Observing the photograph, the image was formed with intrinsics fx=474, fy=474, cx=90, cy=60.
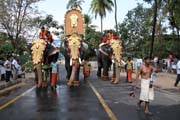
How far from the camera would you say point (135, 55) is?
51938 mm

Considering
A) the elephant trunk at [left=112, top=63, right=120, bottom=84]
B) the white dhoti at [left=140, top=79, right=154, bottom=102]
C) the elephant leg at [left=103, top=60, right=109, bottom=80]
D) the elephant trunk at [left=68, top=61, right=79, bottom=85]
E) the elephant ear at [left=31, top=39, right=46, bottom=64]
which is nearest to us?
the white dhoti at [left=140, top=79, right=154, bottom=102]

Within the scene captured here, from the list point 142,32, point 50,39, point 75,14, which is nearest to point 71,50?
point 50,39

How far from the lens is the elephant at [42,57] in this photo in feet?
75.4

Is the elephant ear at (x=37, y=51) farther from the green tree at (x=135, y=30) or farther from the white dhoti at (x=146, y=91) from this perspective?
the green tree at (x=135, y=30)

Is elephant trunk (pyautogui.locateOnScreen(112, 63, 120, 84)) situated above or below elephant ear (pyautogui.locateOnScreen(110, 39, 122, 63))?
below

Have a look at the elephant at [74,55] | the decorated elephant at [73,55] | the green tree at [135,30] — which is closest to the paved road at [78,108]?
the elephant at [74,55]

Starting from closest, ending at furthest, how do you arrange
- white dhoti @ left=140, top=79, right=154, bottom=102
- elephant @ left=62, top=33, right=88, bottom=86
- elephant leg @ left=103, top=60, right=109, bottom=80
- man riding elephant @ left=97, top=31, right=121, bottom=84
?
white dhoti @ left=140, top=79, right=154, bottom=102 → elephant @ left=62, top=33, right=88, bottom=86 → man riding elephant @ left=97, top=31, right=121, bottom=84 → elephant leg @ left=103, top=60, right=109, bottom=80

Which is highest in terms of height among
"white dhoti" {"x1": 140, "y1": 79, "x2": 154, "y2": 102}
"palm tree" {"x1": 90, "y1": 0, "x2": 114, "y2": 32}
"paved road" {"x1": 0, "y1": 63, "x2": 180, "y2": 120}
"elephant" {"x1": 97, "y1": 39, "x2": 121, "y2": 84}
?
"palm tree" {"x1": 90, "y1": 0, "x2": 114, "y2": 32}

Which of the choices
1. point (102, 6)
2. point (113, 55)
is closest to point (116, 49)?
point (113, 55)

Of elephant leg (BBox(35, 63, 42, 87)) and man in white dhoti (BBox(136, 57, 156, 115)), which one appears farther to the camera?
elephant leg (BBox(35, 63, 42, 87))

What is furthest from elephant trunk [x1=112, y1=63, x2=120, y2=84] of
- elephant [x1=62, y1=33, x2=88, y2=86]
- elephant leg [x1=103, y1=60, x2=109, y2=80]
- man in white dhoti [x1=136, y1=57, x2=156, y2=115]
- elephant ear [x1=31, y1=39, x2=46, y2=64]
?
man in white dhoti [x1=136, y1=57, x2=156, y2=115]

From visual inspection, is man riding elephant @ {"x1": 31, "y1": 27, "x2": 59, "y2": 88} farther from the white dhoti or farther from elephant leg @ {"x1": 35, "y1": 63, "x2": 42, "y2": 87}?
the white dhoti

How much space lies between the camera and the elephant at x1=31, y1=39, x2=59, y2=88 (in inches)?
904

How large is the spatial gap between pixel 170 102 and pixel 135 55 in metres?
35.8
